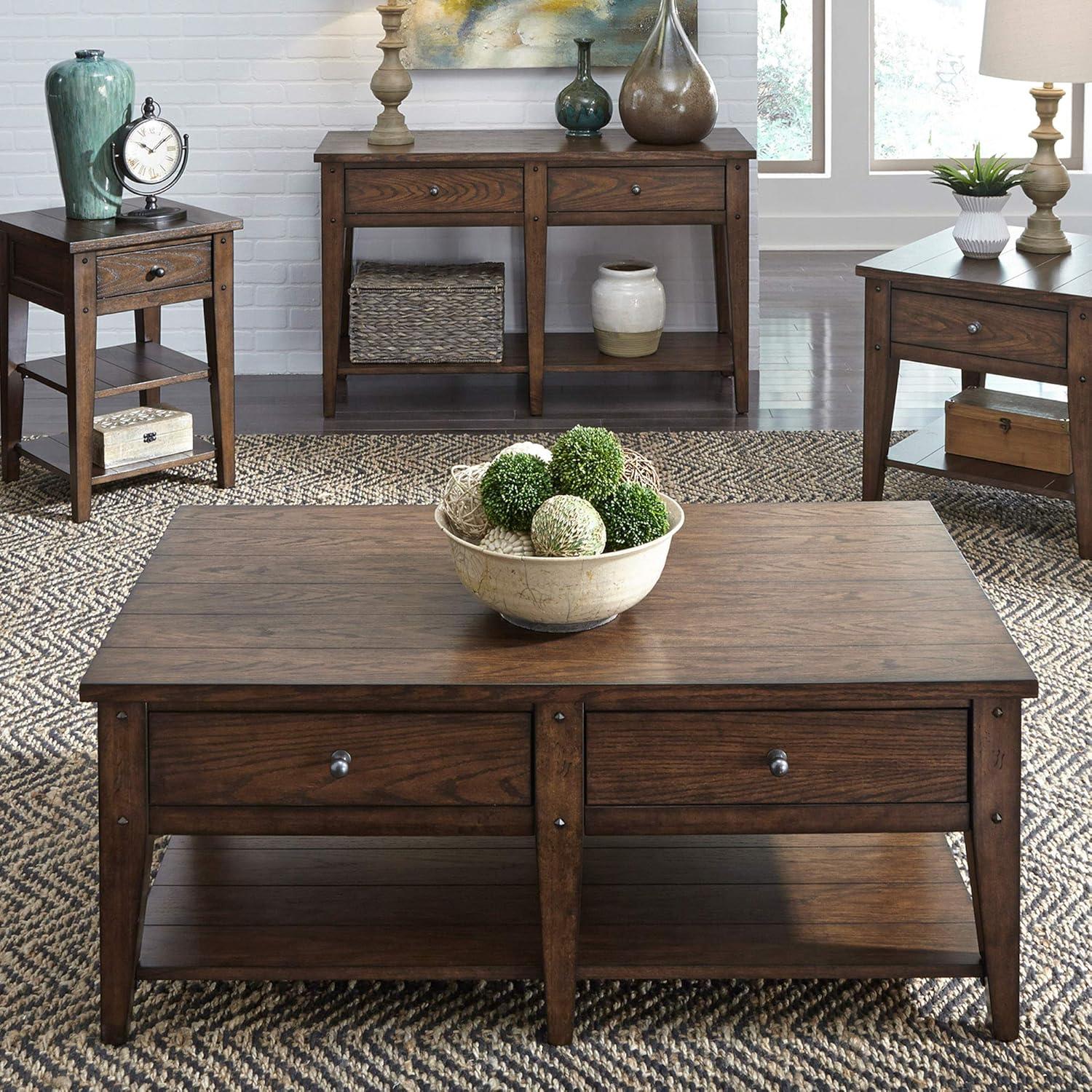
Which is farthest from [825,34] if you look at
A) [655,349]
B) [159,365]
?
[159,365]

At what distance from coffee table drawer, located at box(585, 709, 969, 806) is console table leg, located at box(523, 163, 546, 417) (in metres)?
2.76

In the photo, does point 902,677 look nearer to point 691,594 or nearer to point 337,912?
point 691,594

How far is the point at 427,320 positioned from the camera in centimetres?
445

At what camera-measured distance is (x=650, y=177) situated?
168 inches

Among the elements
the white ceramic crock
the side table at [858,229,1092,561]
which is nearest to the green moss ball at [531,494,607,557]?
the side table at [858,229,1092,561]

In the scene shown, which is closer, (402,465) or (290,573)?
(290,573)

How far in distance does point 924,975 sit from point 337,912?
0.74 metres

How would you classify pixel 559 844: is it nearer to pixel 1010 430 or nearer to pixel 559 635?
pixel 559 635

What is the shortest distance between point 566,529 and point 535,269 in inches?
106

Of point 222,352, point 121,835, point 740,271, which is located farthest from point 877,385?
point 121,835

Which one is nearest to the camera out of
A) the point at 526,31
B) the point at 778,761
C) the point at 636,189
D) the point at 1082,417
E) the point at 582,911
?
the point at 778,761

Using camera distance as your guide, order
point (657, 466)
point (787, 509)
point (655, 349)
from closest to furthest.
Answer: point (787, 509), point (657, 466), point (655, 349)

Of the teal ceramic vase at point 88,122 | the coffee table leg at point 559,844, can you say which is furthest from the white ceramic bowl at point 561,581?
the teal ceramic vase at point 88,122

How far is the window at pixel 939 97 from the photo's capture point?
7.41 meters
